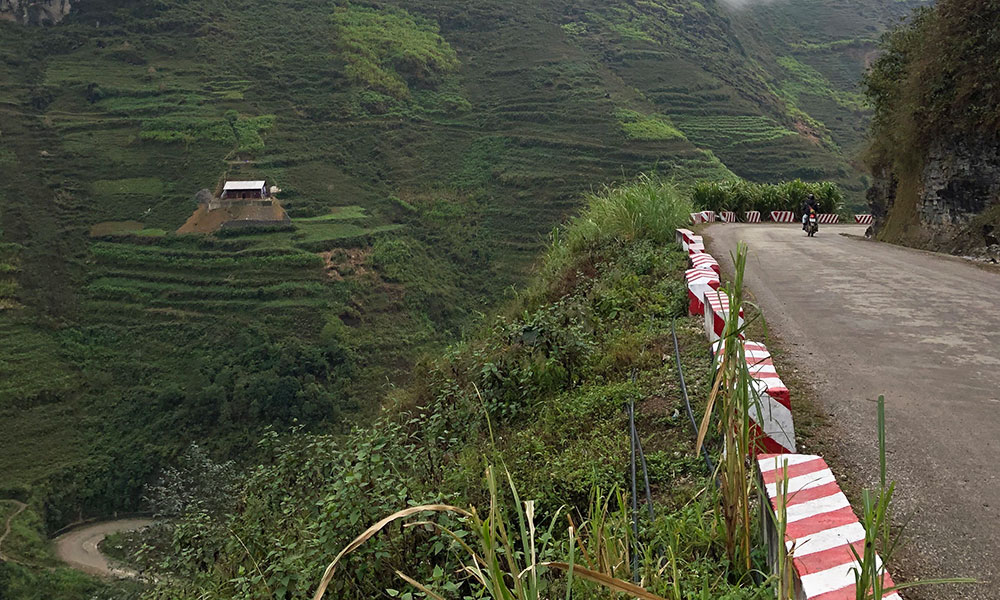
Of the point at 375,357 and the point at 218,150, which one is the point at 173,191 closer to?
the point at 218,150

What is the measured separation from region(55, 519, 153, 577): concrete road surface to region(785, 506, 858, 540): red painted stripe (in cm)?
2703

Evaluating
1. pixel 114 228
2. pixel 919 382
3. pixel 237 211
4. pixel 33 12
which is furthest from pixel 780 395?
pixel 33 12

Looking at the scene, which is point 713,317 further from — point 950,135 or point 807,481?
point 950,135

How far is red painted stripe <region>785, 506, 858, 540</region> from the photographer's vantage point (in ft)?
7.23

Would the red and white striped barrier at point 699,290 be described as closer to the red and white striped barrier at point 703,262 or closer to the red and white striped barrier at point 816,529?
the red and white striped barrier at point 703,262

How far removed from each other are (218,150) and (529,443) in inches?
2277

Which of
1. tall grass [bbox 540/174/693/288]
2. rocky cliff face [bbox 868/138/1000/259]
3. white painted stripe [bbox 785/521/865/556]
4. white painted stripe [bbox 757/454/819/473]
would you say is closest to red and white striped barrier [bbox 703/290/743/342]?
white painted stripe [bbox 757/454/819/473]

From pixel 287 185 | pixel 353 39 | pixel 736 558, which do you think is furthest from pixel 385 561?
pixel 353 39

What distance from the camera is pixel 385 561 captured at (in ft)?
10.5

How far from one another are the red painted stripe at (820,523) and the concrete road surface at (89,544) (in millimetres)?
27030

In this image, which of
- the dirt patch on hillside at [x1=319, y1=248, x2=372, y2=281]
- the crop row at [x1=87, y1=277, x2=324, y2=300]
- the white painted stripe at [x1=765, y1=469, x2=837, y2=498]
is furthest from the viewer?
the dirt patch on hillside at [x1=319, y1=248, x2=372, y2=281]

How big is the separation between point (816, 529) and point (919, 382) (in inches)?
94.0

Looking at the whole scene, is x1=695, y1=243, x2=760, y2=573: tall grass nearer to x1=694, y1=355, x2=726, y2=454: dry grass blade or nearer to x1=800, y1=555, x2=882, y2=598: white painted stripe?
x1=694, y1=355, x2=726, y2=454: dry grass blade

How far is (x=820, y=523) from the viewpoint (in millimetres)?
2232
